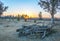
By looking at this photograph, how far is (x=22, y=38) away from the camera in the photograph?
20297mm

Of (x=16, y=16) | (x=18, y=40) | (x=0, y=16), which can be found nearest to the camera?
(x=18, y=40)

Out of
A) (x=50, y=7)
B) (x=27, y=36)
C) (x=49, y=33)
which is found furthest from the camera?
(x=50, y=7)

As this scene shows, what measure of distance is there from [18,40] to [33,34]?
2.75 metres

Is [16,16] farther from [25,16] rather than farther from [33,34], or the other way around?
[33,34]

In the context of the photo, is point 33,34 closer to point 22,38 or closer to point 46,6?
point 22,38

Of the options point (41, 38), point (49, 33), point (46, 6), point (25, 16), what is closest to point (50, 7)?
Answer: point (46, 6)

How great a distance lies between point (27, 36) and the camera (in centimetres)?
2102

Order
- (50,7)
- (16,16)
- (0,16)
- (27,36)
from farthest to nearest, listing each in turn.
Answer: (0,16) < (16,16) < (50,7) < (27,36)

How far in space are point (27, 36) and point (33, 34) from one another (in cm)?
87

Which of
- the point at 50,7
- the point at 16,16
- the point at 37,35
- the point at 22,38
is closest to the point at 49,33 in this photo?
the point at 37,35

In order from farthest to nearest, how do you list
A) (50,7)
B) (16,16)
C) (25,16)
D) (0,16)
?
(0,16), (16,16), (25,16), (50,7)

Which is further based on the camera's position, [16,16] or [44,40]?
[16,16]

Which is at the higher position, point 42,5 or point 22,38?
point 42,5

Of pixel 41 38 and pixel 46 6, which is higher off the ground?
pixel 46 6
